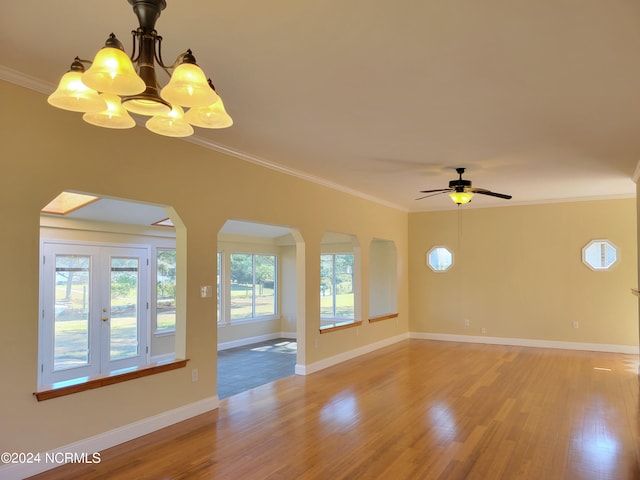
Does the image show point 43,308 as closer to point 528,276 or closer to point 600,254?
point 528,276

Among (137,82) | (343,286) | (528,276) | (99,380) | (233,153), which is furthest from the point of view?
(343,286)

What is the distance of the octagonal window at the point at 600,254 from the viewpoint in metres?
7.98

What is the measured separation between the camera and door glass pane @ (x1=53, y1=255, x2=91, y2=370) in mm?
5965

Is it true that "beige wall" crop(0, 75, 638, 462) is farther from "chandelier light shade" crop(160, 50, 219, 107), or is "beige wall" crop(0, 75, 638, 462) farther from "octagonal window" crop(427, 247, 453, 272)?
"chandelier light shade" crop(160, 50, 219, 107)

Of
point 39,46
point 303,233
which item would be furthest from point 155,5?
point 303,233

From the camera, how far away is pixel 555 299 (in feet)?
27.3

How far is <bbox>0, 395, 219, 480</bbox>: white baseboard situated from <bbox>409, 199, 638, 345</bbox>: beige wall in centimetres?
594

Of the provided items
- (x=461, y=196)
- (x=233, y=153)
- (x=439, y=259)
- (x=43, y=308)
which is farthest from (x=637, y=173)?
(x=43, y=308)

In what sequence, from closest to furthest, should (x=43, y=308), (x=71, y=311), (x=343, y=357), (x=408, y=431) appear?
(x=408, y=431), (x=43, y=308), (x=71, y=311), (x=343, y=357)

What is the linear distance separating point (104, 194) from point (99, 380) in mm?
1468

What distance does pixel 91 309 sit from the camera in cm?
638

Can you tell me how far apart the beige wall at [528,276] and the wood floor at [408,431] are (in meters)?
1.79

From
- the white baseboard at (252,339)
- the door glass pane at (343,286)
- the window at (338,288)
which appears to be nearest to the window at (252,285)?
the white baseboard at (252,339)

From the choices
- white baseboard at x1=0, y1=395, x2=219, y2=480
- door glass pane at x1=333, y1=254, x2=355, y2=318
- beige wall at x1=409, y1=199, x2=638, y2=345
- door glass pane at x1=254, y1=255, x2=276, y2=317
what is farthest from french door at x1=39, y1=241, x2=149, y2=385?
beige wall at x1=409, y1=199, x2=638, y2=345
